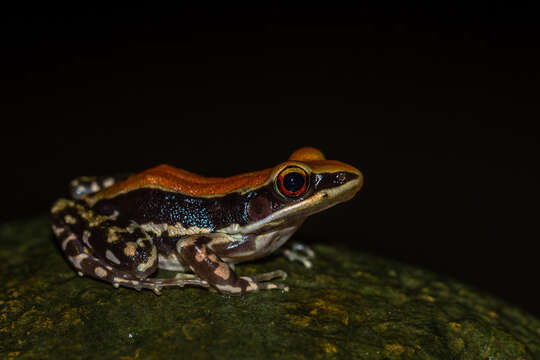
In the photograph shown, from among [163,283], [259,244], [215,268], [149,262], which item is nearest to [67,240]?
[149,262]

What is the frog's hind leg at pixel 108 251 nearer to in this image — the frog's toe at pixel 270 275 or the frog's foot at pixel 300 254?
the frog's toe at pixel 270 275

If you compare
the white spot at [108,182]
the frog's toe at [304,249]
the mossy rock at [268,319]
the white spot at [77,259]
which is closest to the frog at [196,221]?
the white spot at [77,259]

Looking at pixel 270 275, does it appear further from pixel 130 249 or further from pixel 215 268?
pixel 130 249

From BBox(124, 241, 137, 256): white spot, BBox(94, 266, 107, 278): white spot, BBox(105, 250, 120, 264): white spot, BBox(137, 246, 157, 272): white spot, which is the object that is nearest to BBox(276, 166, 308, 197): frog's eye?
BBox(137, 246, 157, 272): white spot

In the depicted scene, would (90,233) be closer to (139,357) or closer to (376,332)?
(139,357)

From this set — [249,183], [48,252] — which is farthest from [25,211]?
[249,183]

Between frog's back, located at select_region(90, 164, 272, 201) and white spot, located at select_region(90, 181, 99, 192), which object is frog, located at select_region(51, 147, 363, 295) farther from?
white spot, located at select_region(90, 181, 99, 192)
